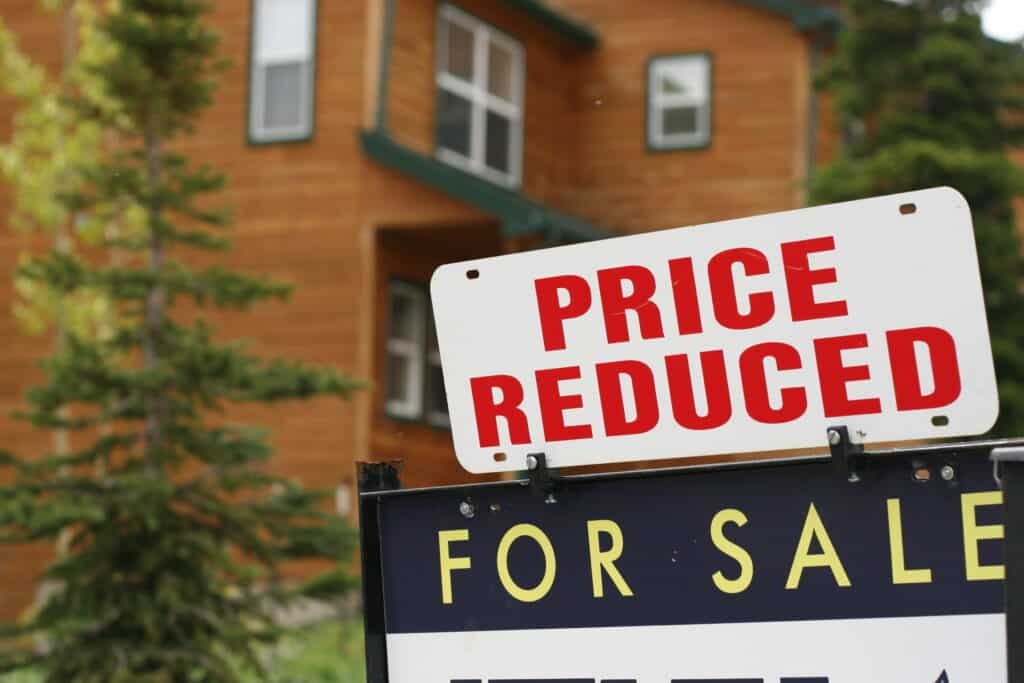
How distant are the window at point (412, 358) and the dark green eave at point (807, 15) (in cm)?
608

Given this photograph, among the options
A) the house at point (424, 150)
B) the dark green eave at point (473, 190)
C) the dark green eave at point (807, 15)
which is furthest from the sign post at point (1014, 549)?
the dark green eave at point (807, 15)

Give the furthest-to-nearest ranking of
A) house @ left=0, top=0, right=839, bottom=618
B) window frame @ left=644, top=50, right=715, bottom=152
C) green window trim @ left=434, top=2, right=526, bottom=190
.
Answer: window frame @ left=644, top=50, right=715, bottom=152 < green window trim @ left=434, top=2, right=526, bottom=190 < house @ left=0, top=0, right=839, bottom=618

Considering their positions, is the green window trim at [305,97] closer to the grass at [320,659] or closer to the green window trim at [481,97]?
the green window trim at [481,97]

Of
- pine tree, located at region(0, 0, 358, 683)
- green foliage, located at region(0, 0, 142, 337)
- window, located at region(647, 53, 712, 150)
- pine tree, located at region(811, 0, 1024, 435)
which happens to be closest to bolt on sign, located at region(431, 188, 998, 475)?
pine tree, located at region(0, 0, 358, 683)

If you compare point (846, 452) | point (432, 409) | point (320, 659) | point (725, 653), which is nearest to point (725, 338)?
point (846, 452)

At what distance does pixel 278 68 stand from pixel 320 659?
7.76 metres

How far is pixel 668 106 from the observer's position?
21578mm

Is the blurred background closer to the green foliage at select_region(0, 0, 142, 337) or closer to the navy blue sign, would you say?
the green foliage at select_region(0, 0, 142, 337)

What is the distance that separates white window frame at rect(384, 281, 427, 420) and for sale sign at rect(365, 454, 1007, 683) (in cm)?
1590

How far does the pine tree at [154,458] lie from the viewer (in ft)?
32.4

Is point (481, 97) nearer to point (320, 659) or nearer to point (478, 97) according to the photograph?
point (478, 97)

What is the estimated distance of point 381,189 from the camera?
1812cm

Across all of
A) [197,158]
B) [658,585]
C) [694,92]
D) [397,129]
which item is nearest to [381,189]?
[397,129]

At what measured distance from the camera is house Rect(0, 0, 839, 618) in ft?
59.2
